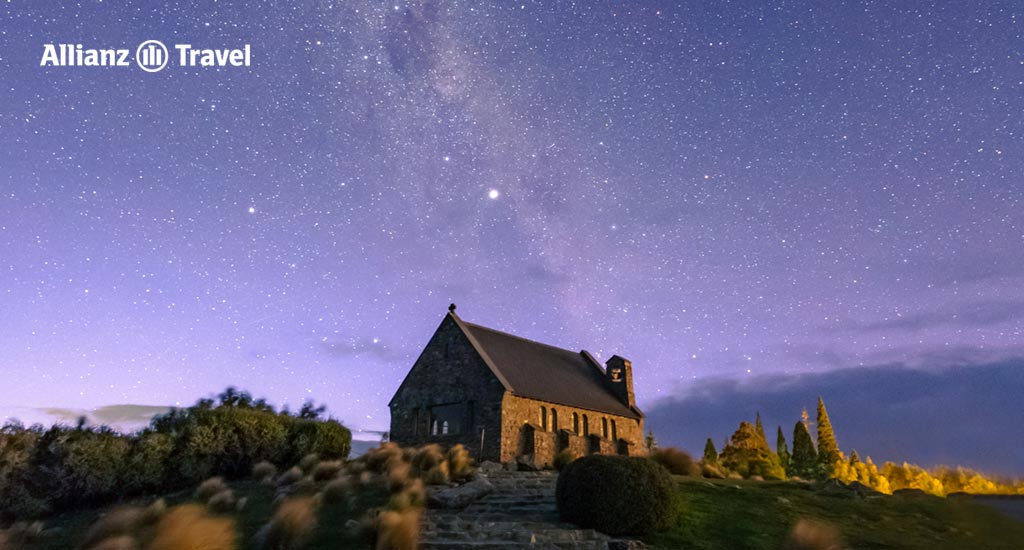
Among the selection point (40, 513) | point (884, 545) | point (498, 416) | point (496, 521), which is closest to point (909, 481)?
point (498, 416)

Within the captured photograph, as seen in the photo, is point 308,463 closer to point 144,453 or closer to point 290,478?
point 290,478

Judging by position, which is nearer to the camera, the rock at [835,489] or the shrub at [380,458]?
the rock at [835,489]

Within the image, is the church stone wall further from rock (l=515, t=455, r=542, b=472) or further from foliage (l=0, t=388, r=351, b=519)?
foliage (l=0, t=388, r=351, b=519)

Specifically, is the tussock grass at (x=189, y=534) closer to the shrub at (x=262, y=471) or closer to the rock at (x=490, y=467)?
the shrub at (x=262, y=471)

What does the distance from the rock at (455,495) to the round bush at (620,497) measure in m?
3.65

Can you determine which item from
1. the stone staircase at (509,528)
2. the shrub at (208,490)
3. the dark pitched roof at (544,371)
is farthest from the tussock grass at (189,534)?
the dark pitched roof at (544,371)

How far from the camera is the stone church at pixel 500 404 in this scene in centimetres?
3325

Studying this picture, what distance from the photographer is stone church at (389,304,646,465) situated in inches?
1309

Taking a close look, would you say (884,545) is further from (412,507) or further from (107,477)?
(107,477)

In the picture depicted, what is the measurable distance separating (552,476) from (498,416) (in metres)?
7.06

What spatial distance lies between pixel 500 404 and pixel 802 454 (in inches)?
1849

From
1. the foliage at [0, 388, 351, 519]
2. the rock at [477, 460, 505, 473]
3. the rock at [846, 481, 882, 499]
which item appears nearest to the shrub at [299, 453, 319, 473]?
the foliage at [0, 388, 351, 519]

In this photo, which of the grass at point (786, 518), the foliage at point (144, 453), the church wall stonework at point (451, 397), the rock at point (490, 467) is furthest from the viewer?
the church wall stonework at point (451, 397)

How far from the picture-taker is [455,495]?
64.8 feet
